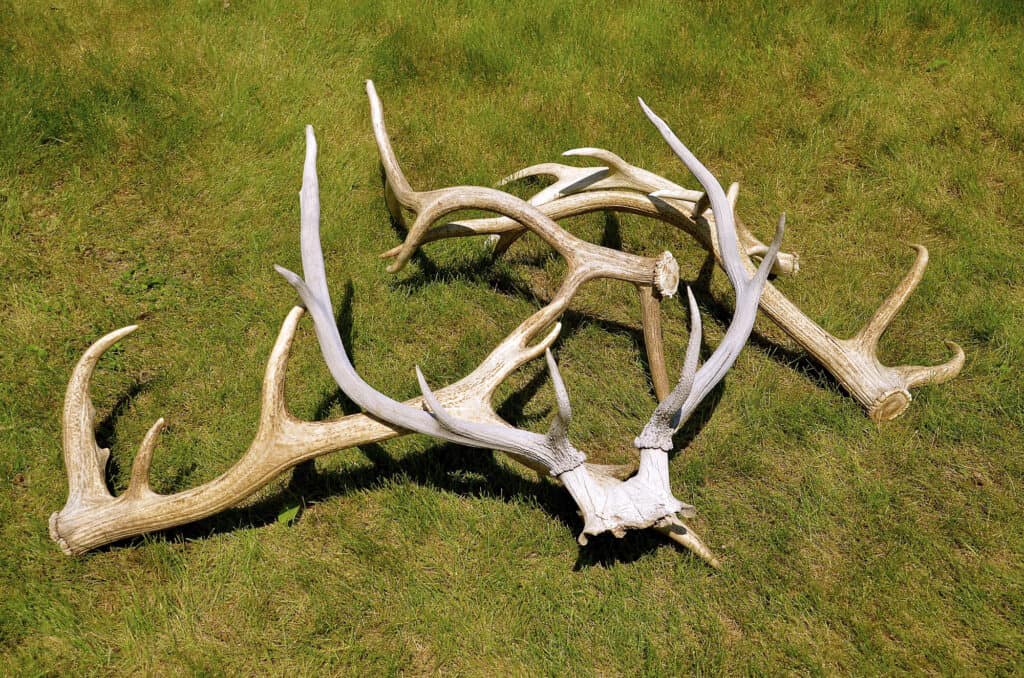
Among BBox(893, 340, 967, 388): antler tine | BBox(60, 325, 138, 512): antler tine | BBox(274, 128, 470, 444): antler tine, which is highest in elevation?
BBox(274, 128, 470, 444): antler tine

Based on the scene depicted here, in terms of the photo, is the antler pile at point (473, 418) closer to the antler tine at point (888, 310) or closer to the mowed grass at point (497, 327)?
the antler tine at point (888, 310)

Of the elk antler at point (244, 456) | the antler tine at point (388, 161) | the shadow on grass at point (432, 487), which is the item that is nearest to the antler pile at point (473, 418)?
the elk antler at point (244, 456)

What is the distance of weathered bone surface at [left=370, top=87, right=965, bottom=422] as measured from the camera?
384 cm

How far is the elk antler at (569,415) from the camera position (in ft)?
9.76

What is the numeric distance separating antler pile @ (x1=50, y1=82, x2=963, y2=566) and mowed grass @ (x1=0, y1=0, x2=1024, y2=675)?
1.03ft

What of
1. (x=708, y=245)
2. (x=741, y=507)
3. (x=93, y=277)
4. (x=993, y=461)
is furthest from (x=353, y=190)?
(x=993, y=461)

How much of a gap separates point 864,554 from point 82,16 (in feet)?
20.5

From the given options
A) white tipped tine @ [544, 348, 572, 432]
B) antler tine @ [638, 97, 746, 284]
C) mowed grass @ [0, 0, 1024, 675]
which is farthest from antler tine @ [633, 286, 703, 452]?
mowed grass @ [0, 0, 1024, 675]

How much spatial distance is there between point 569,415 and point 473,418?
0.55 meters

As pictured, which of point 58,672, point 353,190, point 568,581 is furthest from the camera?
point 353,190

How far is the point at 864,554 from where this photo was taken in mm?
3498

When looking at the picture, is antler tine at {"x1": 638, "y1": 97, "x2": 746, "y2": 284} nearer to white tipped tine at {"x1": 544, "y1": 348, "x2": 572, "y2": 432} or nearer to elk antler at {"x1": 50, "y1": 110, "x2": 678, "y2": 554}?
elk antler at {"x1": 50, "y1": 110, "x2": 678, "y2": 554}

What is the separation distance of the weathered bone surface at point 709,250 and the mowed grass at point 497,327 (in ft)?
0.55

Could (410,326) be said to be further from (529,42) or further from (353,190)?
(529,42)
